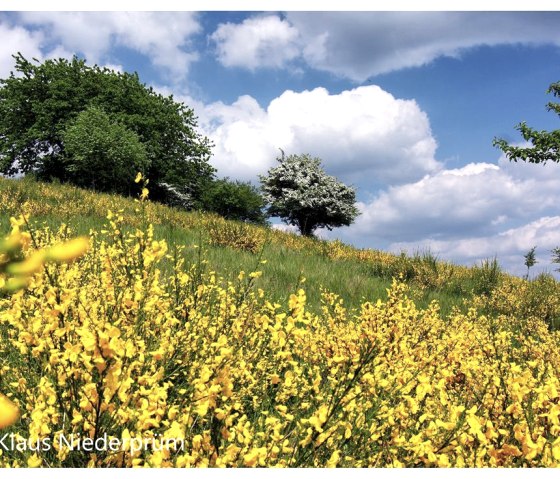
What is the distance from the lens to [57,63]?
97.0ft

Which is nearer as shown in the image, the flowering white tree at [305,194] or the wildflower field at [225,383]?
the wildflower field at [225,383]

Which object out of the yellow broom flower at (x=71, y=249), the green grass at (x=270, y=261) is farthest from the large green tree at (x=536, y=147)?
the yellow broom flower at (x=71, y=249)

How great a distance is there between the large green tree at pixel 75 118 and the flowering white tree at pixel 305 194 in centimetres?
479

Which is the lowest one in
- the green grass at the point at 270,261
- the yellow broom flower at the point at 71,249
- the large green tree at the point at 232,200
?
the yellow broom flower at the point at 71,249

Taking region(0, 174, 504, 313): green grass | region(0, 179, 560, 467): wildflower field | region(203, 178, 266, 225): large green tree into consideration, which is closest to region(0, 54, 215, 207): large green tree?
region(203, 178, 266, 225): large green tree

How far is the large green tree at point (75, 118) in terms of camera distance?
27.4 metres

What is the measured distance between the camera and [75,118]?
88.9ft

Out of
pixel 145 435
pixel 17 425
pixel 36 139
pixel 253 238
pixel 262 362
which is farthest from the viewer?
pixel 36 139

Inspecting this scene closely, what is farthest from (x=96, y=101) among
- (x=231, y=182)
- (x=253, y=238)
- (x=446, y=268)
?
(x=446, y=268)

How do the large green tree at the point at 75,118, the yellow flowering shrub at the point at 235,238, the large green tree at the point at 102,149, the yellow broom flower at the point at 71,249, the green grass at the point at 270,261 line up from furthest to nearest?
the large green tree at the point at 75,118 < the large green tree at the point at 102,149 < the yellow flowering shrub at the point at 235,238 < the green grass at the point at 270,261 < the yellow broom flower at the point at 71,249

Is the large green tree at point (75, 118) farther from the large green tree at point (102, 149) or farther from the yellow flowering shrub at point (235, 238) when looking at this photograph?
the yellow flowering shrub at point (235, 238)

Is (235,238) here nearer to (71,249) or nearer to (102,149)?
(71,249)
